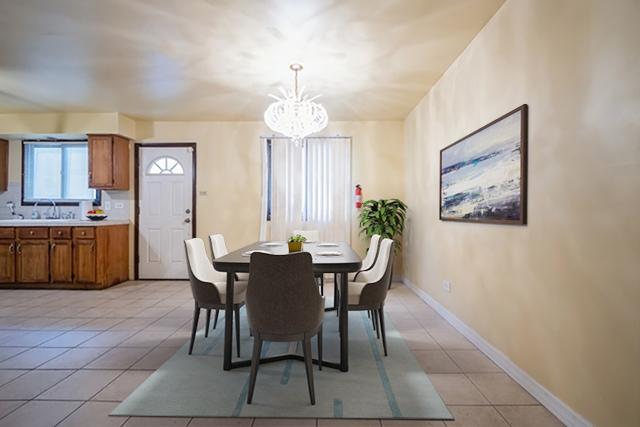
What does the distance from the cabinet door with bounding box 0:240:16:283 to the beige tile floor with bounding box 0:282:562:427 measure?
601mm

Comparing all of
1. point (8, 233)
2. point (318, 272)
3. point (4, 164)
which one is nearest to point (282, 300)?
point (318, 272)

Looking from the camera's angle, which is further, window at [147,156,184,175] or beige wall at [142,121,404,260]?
window at [147,156,184,175]

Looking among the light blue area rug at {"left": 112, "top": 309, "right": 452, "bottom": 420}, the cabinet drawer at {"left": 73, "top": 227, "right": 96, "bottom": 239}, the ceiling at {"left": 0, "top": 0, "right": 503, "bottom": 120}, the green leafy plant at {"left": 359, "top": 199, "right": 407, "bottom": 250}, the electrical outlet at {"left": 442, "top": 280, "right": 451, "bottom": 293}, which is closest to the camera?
the light blue area rug at {"left": 112, "top": 309, "right": 452, "bottom": 420}

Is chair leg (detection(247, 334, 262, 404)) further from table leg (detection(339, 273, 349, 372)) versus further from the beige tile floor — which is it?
table leg (detection(339, 273, 349, 372))

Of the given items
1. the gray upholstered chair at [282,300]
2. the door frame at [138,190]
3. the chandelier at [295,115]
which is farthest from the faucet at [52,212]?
the gray upholstered chair at [282,300]

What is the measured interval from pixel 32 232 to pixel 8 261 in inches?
21.9

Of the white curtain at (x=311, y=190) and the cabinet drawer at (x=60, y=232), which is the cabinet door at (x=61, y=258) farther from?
the white curtain at (x=311, y=190)

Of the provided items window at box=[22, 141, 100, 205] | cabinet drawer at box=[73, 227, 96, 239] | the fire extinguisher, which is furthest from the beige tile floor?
window at box=[22, 141, 100, 205]

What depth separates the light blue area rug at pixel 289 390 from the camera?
74.2 inches

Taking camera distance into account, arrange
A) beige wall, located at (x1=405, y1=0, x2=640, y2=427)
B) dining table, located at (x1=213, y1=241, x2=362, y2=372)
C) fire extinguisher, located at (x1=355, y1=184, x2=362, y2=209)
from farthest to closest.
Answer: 1. fire extinguisher, located at (x1=355, y1=184, x2=362, y2=209)
2. dining table, located at (x1=213, y1=241, x2=362, y2=372)
3. beige wall, located at (x1=405, y1=0, x2=640, y2=427)

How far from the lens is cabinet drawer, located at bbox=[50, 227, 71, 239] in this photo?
475cm

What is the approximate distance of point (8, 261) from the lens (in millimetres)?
4793

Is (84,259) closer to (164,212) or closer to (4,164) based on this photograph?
(164,212)

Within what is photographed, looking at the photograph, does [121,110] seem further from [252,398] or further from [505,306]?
[505,306]
